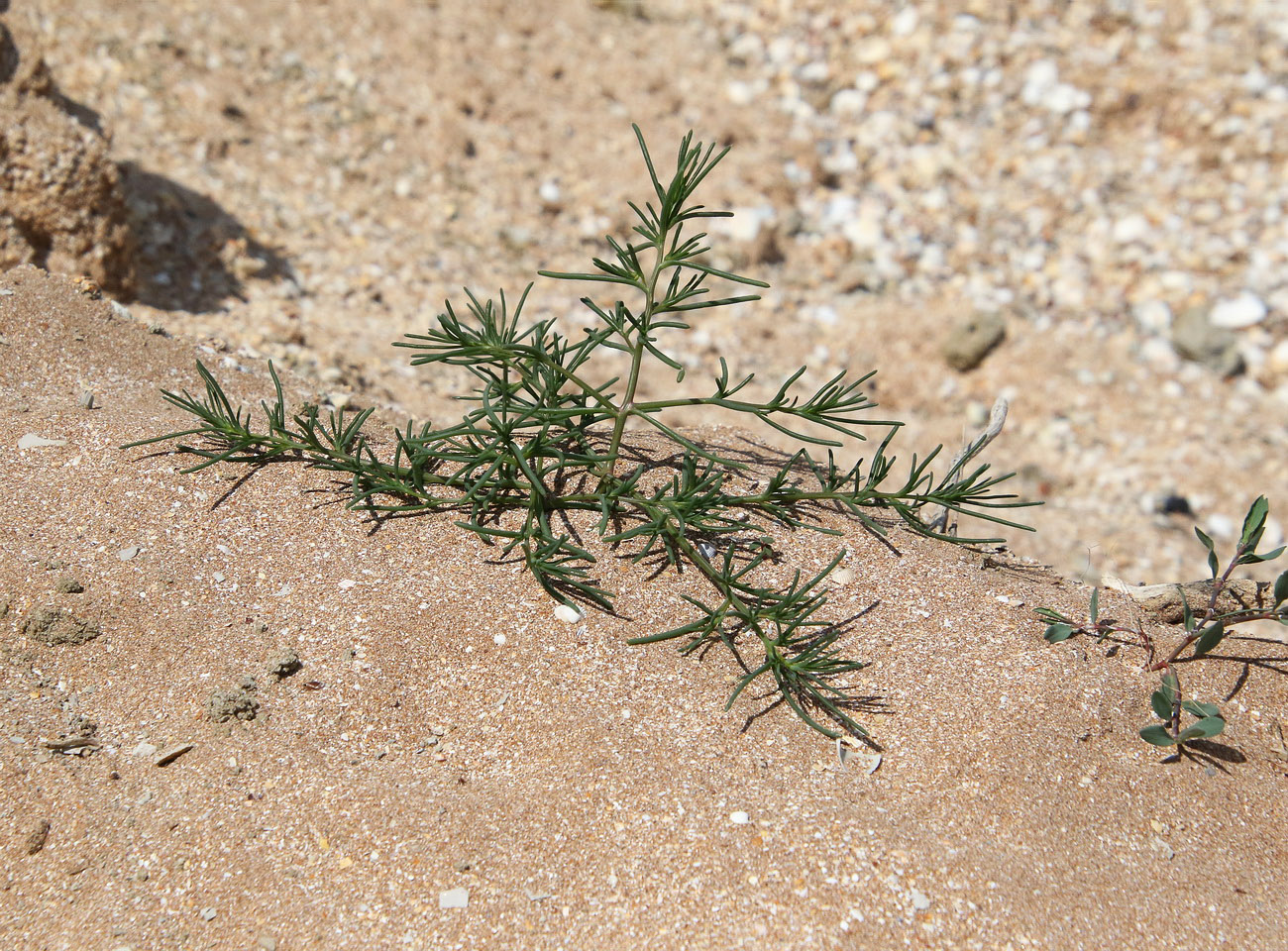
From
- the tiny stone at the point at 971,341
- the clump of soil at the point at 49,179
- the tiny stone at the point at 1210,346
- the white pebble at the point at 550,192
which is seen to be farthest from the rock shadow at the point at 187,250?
the tiny stone at the point at 1210,346

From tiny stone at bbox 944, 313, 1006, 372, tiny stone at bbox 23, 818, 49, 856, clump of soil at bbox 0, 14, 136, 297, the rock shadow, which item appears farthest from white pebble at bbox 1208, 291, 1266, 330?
tiny stone at bbox 23, 818, 49, 856

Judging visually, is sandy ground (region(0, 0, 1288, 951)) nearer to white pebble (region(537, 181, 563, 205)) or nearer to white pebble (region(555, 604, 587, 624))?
white pebble (region(555, 604, 587, 624))

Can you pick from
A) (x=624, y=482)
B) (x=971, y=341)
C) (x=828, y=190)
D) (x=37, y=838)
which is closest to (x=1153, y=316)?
(x=971, y=341)

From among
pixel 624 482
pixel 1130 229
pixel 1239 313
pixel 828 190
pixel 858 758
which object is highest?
pixel 1130 229

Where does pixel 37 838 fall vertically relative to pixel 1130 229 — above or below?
below

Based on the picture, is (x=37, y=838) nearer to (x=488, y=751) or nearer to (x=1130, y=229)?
(x=488, y=751)

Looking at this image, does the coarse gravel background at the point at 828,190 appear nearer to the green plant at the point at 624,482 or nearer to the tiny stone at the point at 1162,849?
the green plant at the point at 624,482

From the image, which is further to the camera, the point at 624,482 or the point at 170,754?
the point at 624,482

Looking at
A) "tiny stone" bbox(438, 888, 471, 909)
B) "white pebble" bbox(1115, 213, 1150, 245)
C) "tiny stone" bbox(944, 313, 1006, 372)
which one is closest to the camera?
"tiny stone" bbox(438, 888, 471, 909)
